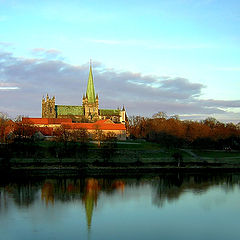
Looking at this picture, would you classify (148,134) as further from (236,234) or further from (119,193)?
(236,234)

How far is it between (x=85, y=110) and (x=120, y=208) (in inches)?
3381

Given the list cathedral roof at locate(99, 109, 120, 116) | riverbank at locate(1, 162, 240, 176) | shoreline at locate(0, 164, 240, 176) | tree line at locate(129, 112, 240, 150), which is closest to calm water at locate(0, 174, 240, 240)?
shoreline at locate(0, 164, 240, 176)

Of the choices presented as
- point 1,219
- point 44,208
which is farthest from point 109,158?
point 1,219

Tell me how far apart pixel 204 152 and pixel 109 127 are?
21.9 m

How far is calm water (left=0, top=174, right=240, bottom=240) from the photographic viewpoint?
67.8 ft

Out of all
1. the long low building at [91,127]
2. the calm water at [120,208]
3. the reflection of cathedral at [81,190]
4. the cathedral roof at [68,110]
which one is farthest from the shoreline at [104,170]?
the cathedral roof at [68,110]

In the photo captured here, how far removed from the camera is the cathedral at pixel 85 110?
109 meters

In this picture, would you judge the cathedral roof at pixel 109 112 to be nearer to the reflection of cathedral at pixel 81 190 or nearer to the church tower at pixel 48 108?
the church tower at pixel 48 108

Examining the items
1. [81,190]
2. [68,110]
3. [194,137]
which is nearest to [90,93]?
[68,110]

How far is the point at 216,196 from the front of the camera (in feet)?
106

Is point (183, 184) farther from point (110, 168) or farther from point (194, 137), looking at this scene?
point (194, 137)

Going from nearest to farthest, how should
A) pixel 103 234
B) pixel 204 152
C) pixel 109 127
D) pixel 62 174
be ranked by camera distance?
pixel 103 234 < pixel 62 174 < pixel 204 152 < pixel 109 127

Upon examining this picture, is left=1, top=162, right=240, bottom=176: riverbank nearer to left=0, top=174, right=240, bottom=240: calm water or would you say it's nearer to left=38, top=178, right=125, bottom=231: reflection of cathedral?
left=0, top=174, right=240, bottom=240: calm water

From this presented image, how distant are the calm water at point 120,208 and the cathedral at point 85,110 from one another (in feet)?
229
